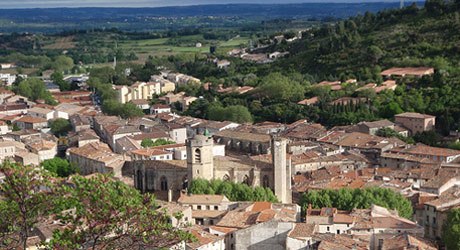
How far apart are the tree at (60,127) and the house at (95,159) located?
35.9ft

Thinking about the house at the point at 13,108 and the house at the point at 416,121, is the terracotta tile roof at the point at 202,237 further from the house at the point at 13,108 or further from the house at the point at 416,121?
the house at the point at 13,108

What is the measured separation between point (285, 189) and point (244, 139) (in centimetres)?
1127

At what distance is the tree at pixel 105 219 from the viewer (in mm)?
13477

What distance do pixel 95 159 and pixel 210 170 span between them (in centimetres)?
1017

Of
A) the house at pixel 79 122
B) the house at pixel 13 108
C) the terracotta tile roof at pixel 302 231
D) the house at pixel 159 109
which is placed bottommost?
the house at pixel 159 109

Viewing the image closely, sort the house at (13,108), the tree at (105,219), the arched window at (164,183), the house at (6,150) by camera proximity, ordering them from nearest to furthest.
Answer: the tree at (105,219) → the arched window at (164,183) → the house at (6,150) → the house at (13,108)

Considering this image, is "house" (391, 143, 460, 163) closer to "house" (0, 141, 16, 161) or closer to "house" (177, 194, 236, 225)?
"house" (177, 194, 236, 225)

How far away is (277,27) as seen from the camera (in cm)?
16112

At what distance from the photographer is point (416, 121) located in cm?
4881

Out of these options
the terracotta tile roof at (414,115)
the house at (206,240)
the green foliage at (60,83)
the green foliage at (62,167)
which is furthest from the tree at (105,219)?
the green foliage at (60,83)

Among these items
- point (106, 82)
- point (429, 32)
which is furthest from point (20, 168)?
point (106, 82)

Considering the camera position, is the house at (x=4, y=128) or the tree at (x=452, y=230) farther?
the house at (x=4, y=128)

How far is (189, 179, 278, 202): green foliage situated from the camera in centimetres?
3111

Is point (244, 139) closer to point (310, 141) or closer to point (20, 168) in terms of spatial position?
point (310, 141)
